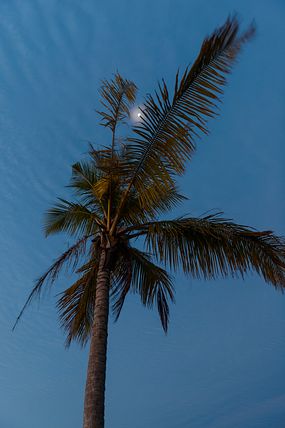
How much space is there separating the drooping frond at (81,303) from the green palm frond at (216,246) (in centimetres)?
158

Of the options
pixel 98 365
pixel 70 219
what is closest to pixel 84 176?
pixel 70 219

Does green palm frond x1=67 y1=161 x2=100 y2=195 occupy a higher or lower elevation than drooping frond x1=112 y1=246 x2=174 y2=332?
higher

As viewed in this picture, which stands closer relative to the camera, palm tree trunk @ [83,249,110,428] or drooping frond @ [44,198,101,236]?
palm tree trunk @ [83,249,110,428]

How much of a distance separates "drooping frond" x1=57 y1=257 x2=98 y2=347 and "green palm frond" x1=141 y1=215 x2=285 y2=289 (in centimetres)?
158

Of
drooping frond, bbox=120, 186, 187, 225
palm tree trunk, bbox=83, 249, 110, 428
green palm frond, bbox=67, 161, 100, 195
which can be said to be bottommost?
palm tree trunk, bbox=83, 249, 110, 428

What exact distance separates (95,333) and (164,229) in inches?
89.4

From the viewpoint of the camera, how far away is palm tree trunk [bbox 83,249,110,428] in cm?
490

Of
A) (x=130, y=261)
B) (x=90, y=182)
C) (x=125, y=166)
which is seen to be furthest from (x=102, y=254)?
(x=90, y=182)

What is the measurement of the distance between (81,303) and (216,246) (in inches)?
121

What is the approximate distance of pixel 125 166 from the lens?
6.95m

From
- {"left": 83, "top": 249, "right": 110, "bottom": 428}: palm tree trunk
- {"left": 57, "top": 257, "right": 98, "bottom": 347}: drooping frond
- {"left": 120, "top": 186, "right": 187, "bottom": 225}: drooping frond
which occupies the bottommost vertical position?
{"left": 83, "top": 249, "right": 110, "bottom": 428}: palm tree trunk

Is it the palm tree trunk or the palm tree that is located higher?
the palm tree

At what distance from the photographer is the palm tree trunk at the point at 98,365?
4.90 m

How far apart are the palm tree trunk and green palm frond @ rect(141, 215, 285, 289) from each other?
134 centimetres
